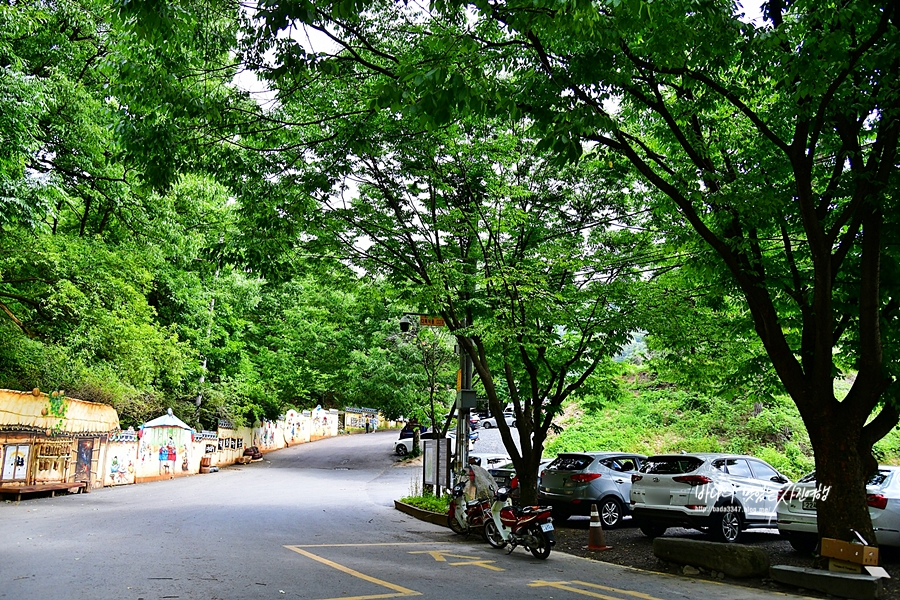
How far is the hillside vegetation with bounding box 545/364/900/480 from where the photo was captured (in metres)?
23.0

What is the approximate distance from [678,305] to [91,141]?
14.0 meters

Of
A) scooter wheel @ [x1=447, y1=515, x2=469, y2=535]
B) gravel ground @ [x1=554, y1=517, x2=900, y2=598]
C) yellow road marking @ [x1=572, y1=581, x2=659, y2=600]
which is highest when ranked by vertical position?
scooter wheel @ [x1=447, y1=515, x2=469, y2=535]

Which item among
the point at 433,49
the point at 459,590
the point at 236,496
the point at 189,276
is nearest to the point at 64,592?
the point at 459,590

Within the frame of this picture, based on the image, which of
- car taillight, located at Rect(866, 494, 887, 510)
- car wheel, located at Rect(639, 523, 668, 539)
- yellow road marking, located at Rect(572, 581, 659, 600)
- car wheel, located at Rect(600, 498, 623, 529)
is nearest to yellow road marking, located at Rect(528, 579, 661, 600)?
yellow road marking, located at Rect(572, 581, 659, 600)

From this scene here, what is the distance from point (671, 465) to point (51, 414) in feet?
54.0

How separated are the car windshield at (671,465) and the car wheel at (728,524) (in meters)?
0.84

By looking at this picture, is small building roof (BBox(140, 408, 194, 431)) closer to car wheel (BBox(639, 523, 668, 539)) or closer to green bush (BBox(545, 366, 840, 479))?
green bush (BBox(545, 366, 840, 479))

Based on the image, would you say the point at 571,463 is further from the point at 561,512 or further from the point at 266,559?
the point at 266,559

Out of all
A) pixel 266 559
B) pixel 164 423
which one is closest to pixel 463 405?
pixel 266 559

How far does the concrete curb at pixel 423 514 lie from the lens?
1484cm

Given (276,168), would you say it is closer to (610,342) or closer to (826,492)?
(610,342)

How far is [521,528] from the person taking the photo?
1028 cm

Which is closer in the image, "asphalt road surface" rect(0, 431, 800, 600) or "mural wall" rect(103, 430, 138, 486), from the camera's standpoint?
"asphalt road surface" rect(0, 431, 800, 600)

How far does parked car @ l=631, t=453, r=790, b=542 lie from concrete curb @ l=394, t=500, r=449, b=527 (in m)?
4.37
